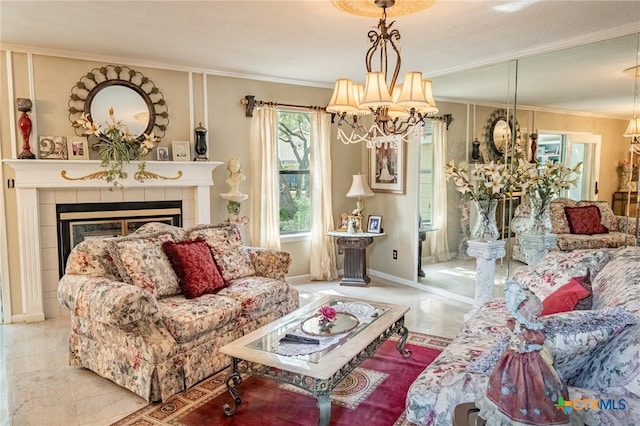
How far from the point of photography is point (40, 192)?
4031mm

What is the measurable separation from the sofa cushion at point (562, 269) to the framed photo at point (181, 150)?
11.3 ft

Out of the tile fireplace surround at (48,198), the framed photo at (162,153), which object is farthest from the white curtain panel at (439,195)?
the framed photo at (162,153)

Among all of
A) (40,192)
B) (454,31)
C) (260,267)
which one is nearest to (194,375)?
(260,267)

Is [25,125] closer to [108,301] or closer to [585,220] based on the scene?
[108,301]

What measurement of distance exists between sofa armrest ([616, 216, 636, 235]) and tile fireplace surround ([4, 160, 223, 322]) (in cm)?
398

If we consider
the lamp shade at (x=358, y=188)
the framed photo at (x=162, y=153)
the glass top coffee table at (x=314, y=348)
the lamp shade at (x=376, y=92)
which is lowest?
the glass top coffee table at (x=314, y=348)

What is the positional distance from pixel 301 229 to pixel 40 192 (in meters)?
2.89

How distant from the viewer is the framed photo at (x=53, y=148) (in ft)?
13.1

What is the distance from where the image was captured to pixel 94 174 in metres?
4.14

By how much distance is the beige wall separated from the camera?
12.7 feet

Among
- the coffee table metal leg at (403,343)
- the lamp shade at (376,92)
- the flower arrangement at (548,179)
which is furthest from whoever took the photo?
the flower arrangement at (548,179)

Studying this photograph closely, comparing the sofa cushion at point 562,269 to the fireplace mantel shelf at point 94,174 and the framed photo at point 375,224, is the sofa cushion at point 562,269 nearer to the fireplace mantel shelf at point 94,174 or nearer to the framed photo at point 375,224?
the framed photo at point 375,224

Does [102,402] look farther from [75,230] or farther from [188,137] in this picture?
[188,137]

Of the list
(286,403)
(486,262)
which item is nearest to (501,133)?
(486,262)
